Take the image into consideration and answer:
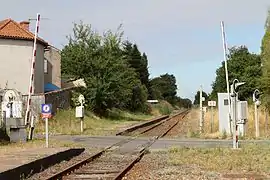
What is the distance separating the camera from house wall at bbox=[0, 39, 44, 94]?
49469 mm

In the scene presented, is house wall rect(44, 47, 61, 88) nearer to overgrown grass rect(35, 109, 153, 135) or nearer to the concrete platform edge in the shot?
overgrown grass rect(35, 109, 153, 135)

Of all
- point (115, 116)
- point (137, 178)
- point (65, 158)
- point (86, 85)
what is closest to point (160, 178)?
point (137, 178)

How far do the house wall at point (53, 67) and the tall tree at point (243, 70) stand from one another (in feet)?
74.9

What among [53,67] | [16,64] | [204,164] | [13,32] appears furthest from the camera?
[53,67]

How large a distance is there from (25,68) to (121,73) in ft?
33.1

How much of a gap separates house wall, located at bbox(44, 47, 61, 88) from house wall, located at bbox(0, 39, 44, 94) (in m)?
9.42

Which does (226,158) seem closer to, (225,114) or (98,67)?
(225,114)

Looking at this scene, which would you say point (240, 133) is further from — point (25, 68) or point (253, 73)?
point (253, 73)

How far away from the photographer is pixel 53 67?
201 feet

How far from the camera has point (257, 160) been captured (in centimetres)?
1720

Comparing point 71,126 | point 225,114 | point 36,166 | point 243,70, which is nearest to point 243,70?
point 243,70

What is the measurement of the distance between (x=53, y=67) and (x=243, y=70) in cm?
3176

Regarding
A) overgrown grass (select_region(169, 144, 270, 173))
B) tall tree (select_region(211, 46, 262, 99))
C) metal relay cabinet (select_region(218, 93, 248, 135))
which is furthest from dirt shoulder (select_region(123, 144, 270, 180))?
tall tree (select_region(211, 46, 262, 99))

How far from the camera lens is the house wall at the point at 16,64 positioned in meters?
49.5
